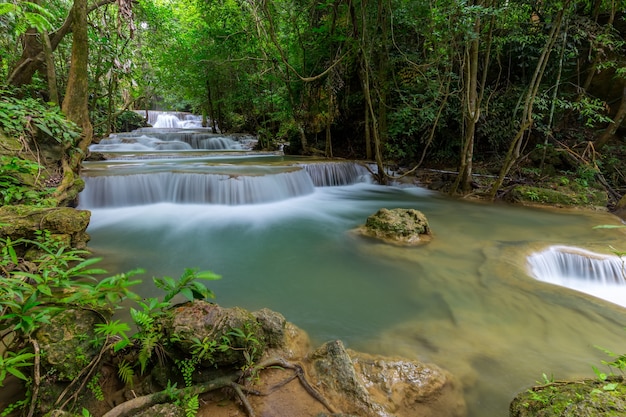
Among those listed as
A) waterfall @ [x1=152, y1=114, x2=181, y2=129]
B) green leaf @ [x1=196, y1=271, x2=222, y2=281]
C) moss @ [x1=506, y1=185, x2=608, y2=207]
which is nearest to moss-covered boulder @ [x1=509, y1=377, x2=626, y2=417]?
green leaf @ [x1=196, y1=271, x2=222, y2=281]

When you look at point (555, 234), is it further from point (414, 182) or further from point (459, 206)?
point (414, 182)

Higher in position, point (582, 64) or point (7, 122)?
point (582, 64)

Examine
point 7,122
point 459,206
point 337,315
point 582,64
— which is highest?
point 582,64

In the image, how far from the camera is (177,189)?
6.79m

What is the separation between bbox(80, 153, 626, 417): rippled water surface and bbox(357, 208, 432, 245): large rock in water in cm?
24

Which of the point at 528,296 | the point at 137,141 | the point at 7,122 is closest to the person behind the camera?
the point at 528,296

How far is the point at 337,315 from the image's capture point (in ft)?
9.47

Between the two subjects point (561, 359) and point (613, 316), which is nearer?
point (561, 359)

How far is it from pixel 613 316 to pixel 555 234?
2.69 metres

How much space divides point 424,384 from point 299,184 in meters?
6.53

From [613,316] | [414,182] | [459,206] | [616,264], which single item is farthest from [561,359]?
[414,182]

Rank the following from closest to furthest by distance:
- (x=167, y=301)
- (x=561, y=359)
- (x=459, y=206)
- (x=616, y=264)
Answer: (x=167, y=301) < (x=561, y=359) < (x=616, y=264) < (x=459, y=206)

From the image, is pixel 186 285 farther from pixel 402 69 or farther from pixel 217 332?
pixel 402 69

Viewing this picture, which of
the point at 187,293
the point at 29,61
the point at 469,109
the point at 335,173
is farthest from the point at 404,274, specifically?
the point at 29,61
